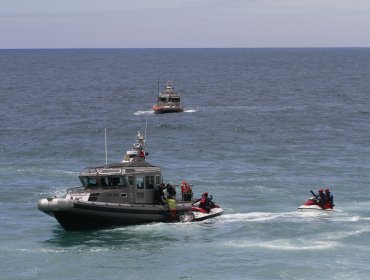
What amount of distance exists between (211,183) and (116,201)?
1303 cm

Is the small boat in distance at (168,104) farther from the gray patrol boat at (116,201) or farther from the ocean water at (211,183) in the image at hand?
the gray patrol boat at (116,201)

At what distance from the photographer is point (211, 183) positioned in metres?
58.6

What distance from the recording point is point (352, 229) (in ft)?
147

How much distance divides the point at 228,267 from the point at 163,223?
8873 millimetres

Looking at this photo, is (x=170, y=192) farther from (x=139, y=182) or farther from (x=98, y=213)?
(x=98, y=213)

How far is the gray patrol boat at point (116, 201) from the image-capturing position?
147 feet

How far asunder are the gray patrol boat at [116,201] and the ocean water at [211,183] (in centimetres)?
63

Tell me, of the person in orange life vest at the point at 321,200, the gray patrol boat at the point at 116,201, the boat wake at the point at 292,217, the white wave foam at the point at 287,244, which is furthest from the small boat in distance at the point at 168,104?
the white wave foam at the point at 287,244

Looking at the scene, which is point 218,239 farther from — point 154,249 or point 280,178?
point 280,178

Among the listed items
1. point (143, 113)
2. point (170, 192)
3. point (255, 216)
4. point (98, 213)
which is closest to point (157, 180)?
point (170, 192)

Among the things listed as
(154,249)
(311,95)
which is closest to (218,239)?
(154,249)

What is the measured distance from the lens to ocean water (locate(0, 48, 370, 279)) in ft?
129

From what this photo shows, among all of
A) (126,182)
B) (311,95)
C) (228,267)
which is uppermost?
(311,95)

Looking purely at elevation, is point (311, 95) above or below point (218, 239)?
above
